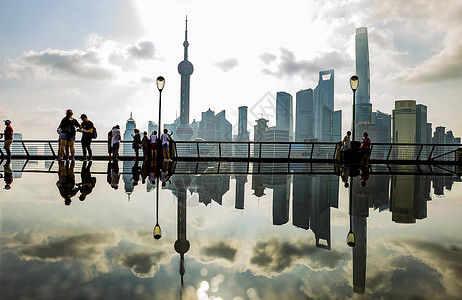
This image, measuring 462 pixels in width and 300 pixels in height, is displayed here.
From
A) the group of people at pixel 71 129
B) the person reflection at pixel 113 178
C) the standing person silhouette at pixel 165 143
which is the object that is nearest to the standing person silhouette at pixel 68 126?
the group of people at pixel 71 129

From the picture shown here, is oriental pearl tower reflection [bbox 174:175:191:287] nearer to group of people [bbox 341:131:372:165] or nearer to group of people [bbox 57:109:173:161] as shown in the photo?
group of people [bbox 57:109:173:161]

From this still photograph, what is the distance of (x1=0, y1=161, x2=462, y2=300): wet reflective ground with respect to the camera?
1773 mm

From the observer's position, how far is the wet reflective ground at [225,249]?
1773mm

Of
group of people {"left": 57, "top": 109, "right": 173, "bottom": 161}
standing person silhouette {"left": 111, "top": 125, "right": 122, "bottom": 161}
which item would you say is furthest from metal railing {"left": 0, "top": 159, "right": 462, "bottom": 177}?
standing person silhouette {"left": 111, "top": 125, "right": 122, "bottom": 161}

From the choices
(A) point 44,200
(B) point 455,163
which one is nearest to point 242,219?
(A) point 44,200

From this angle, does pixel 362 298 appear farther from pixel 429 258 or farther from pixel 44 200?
pixel 44 200

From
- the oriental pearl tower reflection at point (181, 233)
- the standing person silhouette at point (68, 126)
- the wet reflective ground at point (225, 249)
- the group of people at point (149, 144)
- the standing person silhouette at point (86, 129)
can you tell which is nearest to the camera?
the wet reflective ground at point (225, 249)

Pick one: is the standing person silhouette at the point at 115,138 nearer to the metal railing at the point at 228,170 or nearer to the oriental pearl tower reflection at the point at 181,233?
the metal railing at the point at 228,170

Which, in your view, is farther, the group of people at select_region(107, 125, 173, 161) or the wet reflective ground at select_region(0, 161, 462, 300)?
the group of people at select_region(107, 125, 173, 161)

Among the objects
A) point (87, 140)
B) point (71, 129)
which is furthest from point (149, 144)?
point (71, 129)

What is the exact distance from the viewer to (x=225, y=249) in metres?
2.55

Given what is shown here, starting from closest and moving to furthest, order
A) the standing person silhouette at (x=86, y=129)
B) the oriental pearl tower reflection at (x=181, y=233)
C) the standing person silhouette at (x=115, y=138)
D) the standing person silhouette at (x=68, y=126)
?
the oriental pearl tower reflection at (x=181, y=233), the standing person silhouette at (x=68, y=126), the standing person silhouette at (x=86, y=129), the standing person silhouette at (x=115, y=138)

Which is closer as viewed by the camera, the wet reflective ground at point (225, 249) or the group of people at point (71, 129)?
the wet reflective ground at point (225, 249)

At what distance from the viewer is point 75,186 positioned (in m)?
6.59
